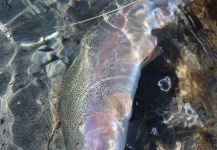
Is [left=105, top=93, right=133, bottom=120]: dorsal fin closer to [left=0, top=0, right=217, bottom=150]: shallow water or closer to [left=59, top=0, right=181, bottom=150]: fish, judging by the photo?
[left=59, top=0, right=181, bottom=150]: fish

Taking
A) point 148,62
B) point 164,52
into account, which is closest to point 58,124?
point 148,62

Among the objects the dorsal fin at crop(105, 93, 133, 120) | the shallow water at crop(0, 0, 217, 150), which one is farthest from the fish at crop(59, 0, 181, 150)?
the shallow water at crop(0, 0, 217, 150)

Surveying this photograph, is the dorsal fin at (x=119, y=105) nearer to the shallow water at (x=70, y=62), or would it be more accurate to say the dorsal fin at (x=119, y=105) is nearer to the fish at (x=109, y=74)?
the fish at (x=109, y=74)

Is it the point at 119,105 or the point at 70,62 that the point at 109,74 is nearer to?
the point at 119,105

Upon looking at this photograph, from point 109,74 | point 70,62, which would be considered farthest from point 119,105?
point 70,62

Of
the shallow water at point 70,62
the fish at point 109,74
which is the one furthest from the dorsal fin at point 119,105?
the shallow water at point 70,62

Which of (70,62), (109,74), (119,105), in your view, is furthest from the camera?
(70,62)

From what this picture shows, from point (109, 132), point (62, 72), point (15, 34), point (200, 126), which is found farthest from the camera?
point (15, 34)

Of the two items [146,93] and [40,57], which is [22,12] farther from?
[146,93]
